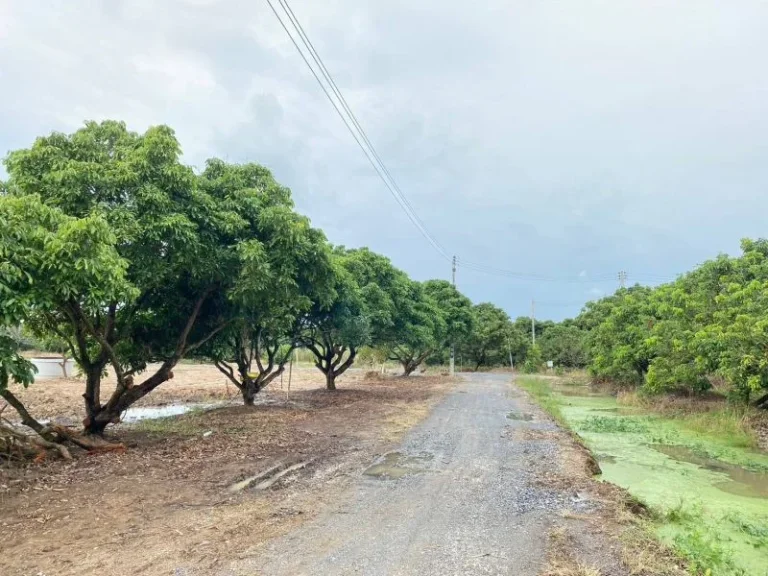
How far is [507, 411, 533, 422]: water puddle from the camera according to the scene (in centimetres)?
1576

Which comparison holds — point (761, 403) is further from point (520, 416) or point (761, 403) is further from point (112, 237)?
point (112, 237)

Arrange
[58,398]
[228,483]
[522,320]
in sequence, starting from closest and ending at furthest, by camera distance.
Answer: [228,483], [58,398], [522,320]

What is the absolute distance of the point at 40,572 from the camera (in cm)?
437

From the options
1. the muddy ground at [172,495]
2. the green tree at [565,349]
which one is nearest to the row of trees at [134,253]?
the muddy ground at [172,495]

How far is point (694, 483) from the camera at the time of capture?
8.94 m

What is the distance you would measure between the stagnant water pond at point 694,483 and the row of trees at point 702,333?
183 cm

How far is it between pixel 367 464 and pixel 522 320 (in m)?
57.7

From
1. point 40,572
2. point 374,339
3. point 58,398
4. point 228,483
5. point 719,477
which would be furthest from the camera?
point 374,339

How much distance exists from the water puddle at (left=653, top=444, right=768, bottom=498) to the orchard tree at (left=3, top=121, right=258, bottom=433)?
28.3ft

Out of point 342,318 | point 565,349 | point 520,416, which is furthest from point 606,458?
point 565,349

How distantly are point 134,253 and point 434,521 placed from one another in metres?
5.72

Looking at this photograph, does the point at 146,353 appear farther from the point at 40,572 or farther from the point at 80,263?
the point at 40,572

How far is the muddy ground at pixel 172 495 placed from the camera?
15.6 ft

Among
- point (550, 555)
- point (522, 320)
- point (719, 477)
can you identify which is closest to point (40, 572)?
point (550, 555)
